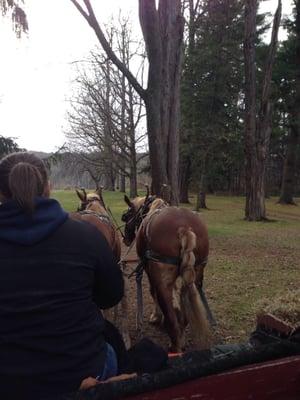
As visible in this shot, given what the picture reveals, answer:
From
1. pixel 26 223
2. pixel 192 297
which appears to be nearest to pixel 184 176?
pixel 192 297

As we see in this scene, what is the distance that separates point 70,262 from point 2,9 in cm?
926

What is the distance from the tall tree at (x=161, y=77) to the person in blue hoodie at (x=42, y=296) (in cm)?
683

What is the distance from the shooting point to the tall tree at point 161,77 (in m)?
8.68

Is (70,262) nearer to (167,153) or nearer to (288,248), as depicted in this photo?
(167,153)

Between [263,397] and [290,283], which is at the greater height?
[263,397]

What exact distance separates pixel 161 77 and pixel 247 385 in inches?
314

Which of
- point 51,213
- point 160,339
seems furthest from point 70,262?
point 160,339

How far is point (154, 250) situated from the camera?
189 inches

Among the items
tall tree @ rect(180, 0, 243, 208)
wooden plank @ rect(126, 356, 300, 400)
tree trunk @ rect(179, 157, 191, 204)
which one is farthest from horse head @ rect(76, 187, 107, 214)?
tree trunk @ rect(179, 157, 191, 204)

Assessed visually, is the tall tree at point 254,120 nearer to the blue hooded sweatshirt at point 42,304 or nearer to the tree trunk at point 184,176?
the tree trunk at point 184,176

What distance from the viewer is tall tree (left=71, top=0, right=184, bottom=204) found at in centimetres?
868

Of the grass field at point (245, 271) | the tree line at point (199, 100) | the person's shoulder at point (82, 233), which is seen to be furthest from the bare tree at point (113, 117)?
the person's shoulder at point (82, 233)

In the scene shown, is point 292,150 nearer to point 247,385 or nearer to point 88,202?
point 88,202

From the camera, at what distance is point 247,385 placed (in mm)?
1893
